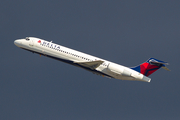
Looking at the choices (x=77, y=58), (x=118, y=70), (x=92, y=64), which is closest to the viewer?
(x=92, y=64)

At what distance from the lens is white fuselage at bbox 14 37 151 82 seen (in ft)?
130

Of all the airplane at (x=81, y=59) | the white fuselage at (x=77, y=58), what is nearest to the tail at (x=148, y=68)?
the airplane at (x=81, y=59)

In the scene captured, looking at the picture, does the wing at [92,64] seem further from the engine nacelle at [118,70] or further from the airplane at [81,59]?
the engine nacelle at [118,70]

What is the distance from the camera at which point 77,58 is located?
130 ft

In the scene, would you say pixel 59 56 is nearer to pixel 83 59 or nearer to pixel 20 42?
pixel 83 59

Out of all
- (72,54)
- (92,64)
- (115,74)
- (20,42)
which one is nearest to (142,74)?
(115,74)

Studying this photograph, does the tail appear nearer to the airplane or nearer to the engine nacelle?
the airplane

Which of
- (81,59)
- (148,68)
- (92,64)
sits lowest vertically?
(92,64)

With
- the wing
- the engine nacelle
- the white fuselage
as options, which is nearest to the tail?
the white fuselage

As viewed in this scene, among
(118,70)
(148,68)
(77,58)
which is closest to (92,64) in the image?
(77,58)

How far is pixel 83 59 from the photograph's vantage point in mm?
39688

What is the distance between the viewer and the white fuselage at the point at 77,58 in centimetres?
3953

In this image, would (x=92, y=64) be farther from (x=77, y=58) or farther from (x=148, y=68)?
(x=148, y=68)

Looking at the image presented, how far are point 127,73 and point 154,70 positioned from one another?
643 centimetres
